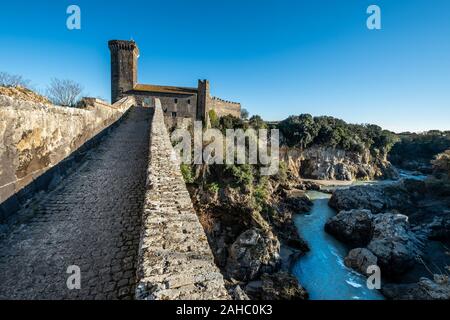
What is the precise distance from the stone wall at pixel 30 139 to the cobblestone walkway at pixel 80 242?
23.8 inches

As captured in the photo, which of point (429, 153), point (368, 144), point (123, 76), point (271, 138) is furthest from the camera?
point (429, 153)

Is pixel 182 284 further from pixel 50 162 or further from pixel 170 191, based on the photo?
pixel 50 162

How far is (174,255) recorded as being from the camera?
2.53 meters

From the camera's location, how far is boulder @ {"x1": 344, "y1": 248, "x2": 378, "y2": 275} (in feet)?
41.4

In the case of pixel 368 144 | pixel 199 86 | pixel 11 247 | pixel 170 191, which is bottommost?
pixel 11 247

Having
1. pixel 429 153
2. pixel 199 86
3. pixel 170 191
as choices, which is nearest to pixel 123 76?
pixel 199 86

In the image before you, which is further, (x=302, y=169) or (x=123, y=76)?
(x=302, y=169)

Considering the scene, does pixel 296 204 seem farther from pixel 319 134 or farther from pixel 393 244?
pixel 319 134

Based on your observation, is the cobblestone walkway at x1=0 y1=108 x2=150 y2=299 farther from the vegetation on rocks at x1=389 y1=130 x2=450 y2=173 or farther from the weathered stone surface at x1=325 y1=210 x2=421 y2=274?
the vegetation on rocks at x1=389 y1=130 x2=450 y2=173

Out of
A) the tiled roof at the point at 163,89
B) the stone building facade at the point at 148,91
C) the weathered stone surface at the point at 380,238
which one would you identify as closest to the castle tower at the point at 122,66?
the stone building facade at the point at 148,91

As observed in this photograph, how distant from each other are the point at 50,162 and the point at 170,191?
327 cm

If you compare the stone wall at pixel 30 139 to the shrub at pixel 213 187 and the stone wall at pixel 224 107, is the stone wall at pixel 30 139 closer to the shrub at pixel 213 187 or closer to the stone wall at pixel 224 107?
the shrub at pixel 213 187

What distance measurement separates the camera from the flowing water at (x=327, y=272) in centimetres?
1094
